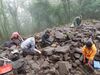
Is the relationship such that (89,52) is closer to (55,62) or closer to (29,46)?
(55,62)

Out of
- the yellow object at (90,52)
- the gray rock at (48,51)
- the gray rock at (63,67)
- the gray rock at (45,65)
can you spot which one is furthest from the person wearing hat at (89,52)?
the gray rock at (48,51)

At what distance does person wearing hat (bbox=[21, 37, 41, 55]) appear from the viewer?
974 centimetres

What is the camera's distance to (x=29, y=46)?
9.82 m

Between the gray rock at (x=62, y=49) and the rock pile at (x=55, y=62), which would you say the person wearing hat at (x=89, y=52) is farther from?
the gray rock at (x=62, y=49)

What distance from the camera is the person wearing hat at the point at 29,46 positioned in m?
9.74

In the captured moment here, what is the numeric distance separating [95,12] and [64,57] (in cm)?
2118

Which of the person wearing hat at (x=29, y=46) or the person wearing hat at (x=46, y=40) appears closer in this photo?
the person wearing hat at (x=29, y=46)

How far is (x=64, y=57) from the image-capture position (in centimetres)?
1003

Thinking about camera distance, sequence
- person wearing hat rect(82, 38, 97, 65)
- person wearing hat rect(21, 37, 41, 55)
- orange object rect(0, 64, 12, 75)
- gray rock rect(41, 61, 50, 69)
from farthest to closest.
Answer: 1. person wearing hat rect(21, 37, 41, 55)
2. gray rock rect(41, 61, 50, 69)
3. person wearing hat rect(82, 38, 97, 65)
4. orange object rect(0, 64, 12, 75)

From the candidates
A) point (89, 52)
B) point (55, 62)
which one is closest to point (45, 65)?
point (55, 62)

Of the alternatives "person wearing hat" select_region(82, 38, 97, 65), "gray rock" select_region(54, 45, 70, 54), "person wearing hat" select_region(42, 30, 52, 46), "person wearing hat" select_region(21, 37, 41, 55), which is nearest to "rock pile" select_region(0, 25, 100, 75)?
"gray rock" select_region(54, 45, 70, 54)

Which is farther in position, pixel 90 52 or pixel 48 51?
pixel 48 51

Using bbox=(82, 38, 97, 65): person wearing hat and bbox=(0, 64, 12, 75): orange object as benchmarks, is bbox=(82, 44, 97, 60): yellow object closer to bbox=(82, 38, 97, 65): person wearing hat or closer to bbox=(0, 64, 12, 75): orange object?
bbox=(82, 38, 97, 65): person wearing hat

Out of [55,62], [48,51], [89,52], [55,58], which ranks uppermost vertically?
[89,52]
